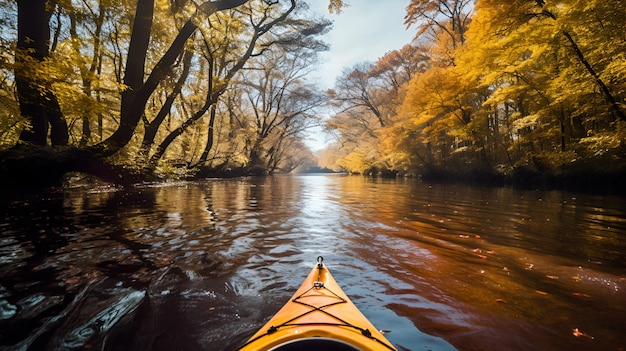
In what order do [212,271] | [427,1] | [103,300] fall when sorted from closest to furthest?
[103,300] < [212,271] < [427,1]

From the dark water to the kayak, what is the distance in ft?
1.77

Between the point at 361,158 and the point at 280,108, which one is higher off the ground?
the point at 280,108

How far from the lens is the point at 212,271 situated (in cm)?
353

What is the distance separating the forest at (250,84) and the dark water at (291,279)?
4.08m

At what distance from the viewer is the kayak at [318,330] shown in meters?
1.53

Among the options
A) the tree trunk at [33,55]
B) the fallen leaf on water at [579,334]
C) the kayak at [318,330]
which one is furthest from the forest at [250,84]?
the fallen leaf on water at [579,334]

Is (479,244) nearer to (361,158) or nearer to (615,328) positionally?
(615,328)

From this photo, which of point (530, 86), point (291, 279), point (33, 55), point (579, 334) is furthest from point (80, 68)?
point (530, 86)

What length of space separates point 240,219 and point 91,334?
14.8 ft

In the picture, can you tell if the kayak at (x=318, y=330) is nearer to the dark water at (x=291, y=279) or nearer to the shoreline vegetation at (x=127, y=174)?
the dark water at (x=291, y=279)

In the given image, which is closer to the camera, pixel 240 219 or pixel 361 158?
pixel 240 219

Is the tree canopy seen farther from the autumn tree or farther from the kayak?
the kayak

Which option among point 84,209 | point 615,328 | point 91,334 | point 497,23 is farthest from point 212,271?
point 497,23

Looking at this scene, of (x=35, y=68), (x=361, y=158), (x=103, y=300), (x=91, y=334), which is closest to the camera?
(x=91, y=334)
